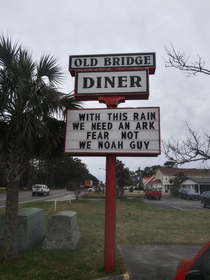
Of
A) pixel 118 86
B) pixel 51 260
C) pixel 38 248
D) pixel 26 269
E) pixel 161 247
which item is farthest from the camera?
pixel 161 247

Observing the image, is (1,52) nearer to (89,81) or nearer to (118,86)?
(89,81)

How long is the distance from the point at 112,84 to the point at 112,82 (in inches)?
2.1

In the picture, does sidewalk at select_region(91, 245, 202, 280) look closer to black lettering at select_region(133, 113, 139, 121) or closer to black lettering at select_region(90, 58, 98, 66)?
black lettering at select_region(133, 113, 139, 121)

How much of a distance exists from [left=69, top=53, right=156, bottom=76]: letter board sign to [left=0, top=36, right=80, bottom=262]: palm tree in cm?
71

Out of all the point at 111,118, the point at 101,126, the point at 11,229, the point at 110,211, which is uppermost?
the point at 111,118

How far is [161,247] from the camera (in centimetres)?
668

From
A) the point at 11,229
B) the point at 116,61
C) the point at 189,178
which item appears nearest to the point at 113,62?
the point at 116,61

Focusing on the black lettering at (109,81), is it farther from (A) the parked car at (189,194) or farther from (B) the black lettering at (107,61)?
(A) the parked car at (189,194)

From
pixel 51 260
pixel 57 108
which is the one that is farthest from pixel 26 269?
pixel 57 108

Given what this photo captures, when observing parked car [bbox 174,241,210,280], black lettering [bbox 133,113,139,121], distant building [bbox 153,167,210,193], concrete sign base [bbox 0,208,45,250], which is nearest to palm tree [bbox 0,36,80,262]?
concrete sign base [bbox 0,208,45,250]

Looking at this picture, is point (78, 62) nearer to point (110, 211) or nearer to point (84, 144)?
point (84, 144)

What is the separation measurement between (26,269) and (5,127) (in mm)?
3200

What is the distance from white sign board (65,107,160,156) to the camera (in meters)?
A: 5.05

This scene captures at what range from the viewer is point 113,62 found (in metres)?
5.77
